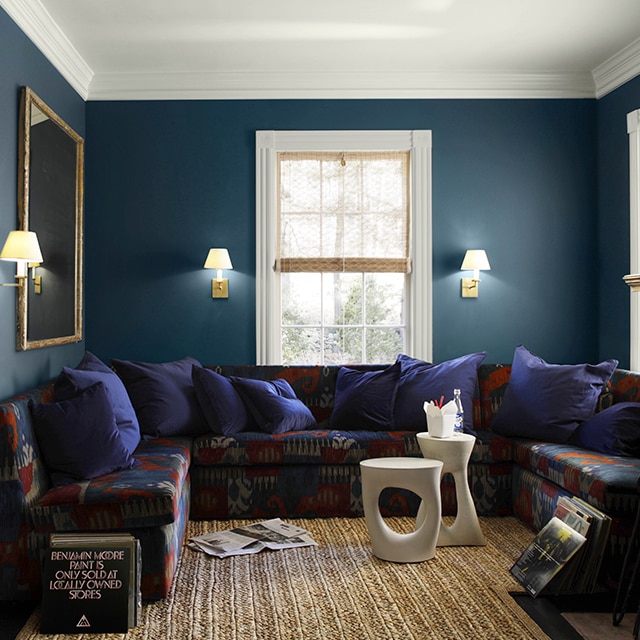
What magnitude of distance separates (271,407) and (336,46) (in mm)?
2445

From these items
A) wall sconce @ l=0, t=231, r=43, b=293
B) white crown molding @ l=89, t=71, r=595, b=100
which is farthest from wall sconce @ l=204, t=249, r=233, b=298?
wall sconce @ l=0, t=231, r=43, b=293

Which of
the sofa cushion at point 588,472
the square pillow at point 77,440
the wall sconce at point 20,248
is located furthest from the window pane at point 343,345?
the wall sconce at point 20,248

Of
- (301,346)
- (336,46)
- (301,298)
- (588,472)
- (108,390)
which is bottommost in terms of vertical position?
(588,472)

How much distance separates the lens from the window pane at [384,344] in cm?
554

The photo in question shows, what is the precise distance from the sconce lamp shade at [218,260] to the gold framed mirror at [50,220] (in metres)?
0.92

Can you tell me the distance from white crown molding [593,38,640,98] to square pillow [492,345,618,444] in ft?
6.84

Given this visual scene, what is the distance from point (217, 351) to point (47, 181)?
5.66 feet

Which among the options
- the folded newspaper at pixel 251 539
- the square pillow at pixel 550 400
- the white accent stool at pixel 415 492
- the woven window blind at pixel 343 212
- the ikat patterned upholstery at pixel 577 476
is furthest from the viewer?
the woven window blind at pixel 343 212

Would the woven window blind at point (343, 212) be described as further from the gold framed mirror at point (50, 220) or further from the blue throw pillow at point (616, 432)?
the blue throw pillow at point (616, 432)

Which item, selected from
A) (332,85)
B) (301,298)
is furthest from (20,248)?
(332,85)

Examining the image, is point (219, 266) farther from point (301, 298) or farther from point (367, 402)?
point (367, 402)

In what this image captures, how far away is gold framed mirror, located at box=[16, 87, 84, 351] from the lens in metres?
4.00

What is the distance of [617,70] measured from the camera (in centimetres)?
510

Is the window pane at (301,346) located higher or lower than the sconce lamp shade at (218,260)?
lower
